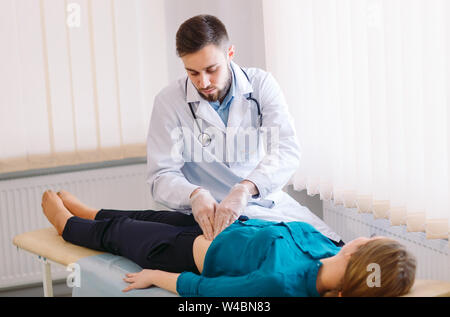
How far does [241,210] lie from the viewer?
169 cm

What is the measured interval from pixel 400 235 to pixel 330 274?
93 centimetres

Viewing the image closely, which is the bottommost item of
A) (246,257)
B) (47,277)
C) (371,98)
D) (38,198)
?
(47,277)

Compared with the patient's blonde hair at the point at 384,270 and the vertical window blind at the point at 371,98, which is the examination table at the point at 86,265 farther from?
the vertical window blind at the point at 371,98

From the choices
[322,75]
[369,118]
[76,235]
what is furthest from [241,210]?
[322,75]

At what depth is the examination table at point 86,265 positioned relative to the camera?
65.7 inches

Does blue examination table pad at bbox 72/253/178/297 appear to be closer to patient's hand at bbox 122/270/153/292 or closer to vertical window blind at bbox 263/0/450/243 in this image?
patient's hand at bbox 122/270/153/292

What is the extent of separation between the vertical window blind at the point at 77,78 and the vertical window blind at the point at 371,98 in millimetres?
642

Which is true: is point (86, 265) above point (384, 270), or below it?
below

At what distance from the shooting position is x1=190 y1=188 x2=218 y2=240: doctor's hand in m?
1.67

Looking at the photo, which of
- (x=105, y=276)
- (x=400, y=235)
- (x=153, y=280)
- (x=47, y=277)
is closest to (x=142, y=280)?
(x=153, y=280)

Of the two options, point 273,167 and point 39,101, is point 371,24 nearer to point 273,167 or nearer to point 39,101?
point 273,167

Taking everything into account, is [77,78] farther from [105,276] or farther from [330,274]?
[330,274]

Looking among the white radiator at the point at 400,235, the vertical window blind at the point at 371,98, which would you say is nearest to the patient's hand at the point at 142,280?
the white radiator at the point at 400,235

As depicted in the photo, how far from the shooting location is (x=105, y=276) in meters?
1.72
